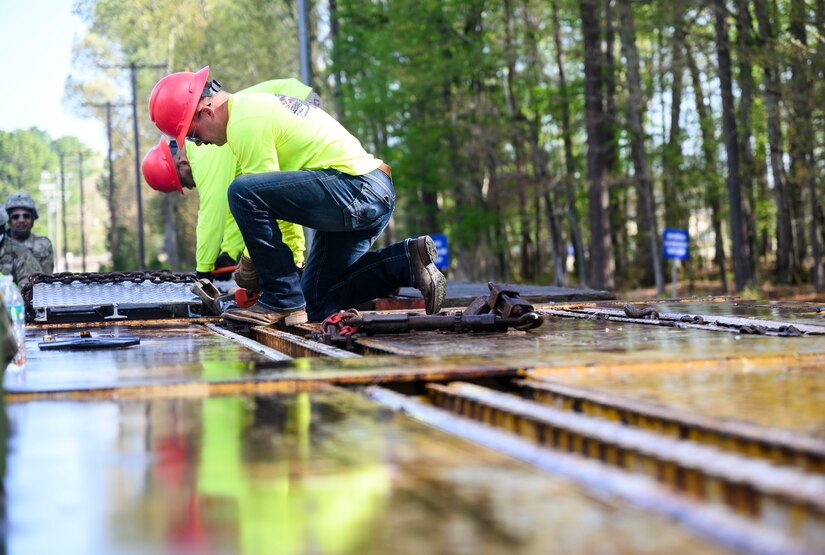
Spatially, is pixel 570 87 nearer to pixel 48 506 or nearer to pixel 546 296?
pixel 546 296

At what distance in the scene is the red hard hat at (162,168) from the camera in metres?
7.73

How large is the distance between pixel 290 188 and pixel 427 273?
822 millimetres

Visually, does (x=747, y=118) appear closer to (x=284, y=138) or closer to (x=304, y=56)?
(x=304, y=56)

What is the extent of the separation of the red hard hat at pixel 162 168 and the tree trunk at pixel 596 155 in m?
21.3

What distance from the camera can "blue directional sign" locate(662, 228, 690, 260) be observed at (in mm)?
24688

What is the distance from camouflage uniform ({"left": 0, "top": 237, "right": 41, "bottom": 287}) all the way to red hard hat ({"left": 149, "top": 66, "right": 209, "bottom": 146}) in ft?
26.1

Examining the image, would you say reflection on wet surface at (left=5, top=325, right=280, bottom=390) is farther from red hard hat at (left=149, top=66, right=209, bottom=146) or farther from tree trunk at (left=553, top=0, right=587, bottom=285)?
tree trunk at (left=553, top=0, right=587, bottom=285)

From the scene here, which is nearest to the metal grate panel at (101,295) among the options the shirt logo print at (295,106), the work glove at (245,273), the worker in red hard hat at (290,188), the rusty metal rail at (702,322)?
the work glove at (245,273)

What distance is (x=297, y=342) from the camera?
461 centimetres

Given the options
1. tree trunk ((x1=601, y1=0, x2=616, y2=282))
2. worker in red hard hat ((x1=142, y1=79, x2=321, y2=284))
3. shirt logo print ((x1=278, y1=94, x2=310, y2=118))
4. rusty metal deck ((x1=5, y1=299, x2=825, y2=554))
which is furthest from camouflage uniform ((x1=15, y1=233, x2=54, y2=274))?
tree trunk ((x1=601, y1=0, x2=616, y2=282))

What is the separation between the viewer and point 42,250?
13742mm

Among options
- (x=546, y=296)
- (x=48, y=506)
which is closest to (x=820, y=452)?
(x=48, y=506)

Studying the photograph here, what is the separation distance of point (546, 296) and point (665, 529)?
661cm

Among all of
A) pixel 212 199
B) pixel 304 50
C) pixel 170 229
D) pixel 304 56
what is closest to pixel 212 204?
pixel 212 199
